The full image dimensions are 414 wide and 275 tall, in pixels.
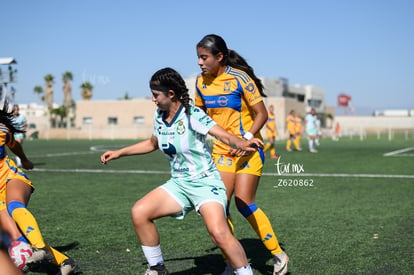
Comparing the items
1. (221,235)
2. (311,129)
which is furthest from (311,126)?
(221,235)

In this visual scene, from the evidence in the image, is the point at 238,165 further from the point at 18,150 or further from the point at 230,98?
the point at 18,150

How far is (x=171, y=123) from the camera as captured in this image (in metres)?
4.36

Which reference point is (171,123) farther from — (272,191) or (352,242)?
(272,191)

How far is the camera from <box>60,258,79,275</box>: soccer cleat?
15.7ft

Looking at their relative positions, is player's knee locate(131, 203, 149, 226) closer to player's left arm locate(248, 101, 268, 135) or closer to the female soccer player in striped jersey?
the female soccer player in striped jersey

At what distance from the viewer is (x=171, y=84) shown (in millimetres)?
4297

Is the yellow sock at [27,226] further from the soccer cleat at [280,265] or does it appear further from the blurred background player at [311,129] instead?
the blurred background player at [311,129]

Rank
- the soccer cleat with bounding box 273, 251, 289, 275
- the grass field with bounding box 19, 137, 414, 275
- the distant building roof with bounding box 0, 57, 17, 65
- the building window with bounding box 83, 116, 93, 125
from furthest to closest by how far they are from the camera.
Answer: the building window with bounding box 83, 116, 93, 125 < the distant building roof with bounding box 0, 57, 17, 65 < the grass field with bounding box 19, 137, 414, 275 < the soccer cleat with bounding box 273, 251, 289, 275

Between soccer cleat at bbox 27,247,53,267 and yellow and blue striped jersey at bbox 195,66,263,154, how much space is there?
1822 millimetres

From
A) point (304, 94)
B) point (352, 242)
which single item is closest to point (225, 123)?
point (352, 242)

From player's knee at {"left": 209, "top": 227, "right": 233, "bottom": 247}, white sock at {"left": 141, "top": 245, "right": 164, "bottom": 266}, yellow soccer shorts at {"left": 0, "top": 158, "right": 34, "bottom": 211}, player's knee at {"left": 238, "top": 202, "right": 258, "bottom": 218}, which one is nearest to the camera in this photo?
player's knee at {"left": 209, "top": 227, "right": 233, "bottom": 247}

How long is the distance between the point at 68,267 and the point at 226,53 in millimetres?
2465

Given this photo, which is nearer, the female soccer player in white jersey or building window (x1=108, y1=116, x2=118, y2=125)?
the female soccer player in white jersey

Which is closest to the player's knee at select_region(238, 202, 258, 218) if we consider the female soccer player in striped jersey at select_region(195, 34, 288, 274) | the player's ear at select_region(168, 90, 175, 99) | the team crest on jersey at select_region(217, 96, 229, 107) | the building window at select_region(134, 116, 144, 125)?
the female soccer player in striped jersey at select_region(195, 34, 288, 274)
